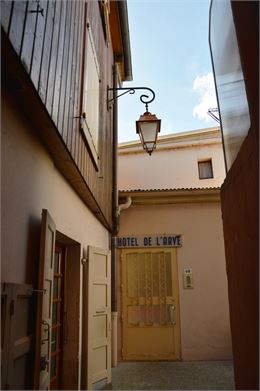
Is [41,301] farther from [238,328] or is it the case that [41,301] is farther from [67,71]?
[67,71]

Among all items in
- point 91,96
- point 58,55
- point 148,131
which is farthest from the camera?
point 148,131

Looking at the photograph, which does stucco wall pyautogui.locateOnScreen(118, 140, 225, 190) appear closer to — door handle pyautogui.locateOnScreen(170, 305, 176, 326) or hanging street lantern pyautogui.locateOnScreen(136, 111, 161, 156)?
door handle pyautogui.locateOnScreen(170, 305, 176, 326)

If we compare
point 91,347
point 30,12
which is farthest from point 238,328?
point 91,347

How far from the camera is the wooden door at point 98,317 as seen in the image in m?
4.72

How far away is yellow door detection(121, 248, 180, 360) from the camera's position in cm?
714

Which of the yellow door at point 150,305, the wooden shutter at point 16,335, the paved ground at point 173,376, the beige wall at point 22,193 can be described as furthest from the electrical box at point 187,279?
the wooden shutter at point 16,335

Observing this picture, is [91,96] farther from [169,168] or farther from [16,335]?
[169,168]

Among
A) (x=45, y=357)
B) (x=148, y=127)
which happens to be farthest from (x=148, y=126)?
(x=45, y=357)

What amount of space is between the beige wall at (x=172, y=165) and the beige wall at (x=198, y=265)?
197 centimetres

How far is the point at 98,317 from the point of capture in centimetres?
518

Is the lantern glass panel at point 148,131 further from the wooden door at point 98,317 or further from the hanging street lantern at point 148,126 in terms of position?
the wooden door at point 98,317

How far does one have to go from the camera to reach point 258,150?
174 centimetres

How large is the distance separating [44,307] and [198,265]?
5.51m

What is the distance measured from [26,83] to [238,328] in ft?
7.18
